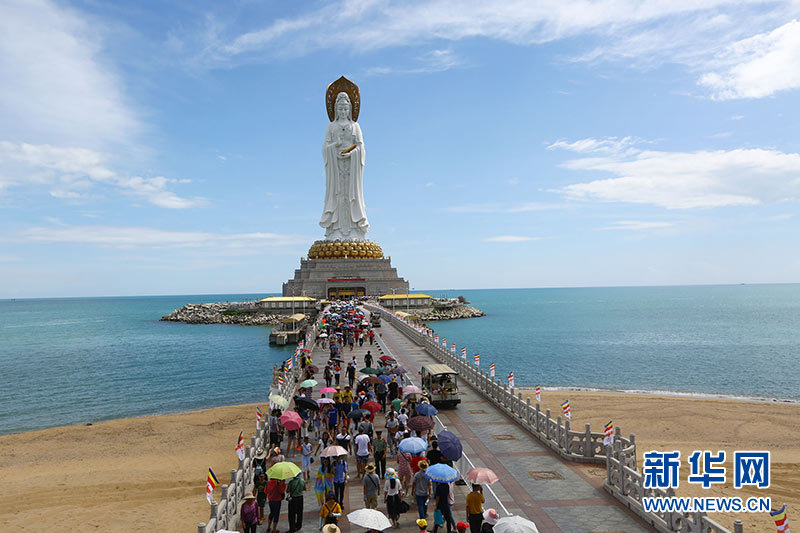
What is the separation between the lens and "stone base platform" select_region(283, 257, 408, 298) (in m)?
75.8

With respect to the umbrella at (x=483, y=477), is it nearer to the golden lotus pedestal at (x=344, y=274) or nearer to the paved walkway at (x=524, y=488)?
the paved walkway at (x=524, y=488)

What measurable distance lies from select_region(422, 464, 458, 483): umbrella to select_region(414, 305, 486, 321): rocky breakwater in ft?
217

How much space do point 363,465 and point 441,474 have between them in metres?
3.98

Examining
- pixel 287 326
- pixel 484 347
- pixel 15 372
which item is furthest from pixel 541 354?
pixel 15 372

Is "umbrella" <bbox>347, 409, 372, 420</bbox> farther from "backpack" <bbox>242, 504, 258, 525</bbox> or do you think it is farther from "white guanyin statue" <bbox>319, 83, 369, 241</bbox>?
"white guanyin statue" <bbox>319, 83, 369, 241</bbox>

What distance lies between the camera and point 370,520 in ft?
28.4

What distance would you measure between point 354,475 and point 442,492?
13.3ft

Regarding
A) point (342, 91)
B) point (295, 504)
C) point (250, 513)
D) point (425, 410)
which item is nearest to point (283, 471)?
point (295, 504)

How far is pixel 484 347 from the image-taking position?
2151 inches

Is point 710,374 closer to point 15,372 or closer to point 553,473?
point 553,473

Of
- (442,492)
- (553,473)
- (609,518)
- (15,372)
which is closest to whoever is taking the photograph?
(442,492)

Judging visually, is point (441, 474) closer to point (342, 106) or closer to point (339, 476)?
point (339, 476)

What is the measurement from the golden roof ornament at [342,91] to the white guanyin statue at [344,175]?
15 centimetres

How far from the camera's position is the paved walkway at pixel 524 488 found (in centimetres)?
1101
